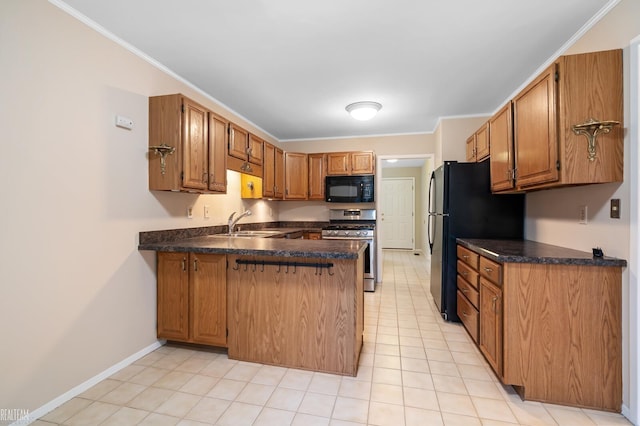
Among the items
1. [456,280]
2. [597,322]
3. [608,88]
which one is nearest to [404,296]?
[456,280]

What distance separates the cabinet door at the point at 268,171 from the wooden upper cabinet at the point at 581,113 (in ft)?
9.67

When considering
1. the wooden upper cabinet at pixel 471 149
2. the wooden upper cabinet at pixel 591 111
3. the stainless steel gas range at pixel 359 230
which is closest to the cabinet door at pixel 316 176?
the stainless steel gas range at pixel 359 230

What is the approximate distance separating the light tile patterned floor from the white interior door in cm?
551

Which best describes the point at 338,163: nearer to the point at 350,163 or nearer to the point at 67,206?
A: the point at 350,163

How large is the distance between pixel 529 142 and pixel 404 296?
2.49m

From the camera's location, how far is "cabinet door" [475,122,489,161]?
9.43 ft

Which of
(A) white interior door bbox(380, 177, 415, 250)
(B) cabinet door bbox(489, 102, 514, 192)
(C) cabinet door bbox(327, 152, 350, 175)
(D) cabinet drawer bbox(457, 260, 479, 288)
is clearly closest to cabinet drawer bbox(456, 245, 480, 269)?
(D) cabinet drawer bbox(457, 260, 479, 288)

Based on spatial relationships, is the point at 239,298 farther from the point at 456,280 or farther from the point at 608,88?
the point at 608,88

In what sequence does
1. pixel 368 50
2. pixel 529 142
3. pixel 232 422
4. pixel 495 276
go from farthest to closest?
pixel 368 50
pixel 529 142
pixel 495 276
pixel 232 422

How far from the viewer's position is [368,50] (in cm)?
223

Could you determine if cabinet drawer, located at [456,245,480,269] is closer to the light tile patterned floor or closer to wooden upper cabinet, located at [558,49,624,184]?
the light tile patterned floor

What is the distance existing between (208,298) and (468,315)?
230 cm

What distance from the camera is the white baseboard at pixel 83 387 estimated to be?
1.56 metres

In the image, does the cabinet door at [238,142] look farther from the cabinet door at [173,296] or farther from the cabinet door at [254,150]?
the cabinet door at [173,296]
